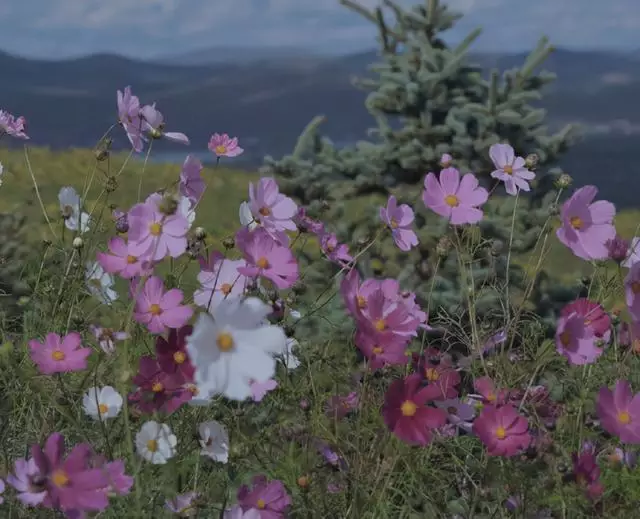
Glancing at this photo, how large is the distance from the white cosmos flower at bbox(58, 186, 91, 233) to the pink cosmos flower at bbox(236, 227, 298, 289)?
0.93 metres

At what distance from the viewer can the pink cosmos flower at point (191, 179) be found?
5.64 feet

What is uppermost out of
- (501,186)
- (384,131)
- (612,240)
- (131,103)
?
(131,103)

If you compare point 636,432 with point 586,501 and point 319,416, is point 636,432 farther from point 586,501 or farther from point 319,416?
point 319,416

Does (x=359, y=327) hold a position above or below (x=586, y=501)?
above

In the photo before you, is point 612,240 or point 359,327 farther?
point 612,240

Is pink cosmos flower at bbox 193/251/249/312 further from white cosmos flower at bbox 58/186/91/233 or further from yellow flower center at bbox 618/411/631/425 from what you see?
white cosmos flower at bbox 58/186/91/233

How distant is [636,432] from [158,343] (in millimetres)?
751

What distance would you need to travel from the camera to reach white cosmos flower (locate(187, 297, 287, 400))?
116 cm

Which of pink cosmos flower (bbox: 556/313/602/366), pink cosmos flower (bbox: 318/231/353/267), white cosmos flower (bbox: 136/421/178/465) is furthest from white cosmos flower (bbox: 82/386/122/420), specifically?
pink cosmos flower (bbox: 556/313/602/366)

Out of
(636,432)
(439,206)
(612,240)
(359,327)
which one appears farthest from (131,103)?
(636,432)

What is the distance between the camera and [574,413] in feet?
6.50

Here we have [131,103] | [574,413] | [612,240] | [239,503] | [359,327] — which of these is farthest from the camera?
[131,103]

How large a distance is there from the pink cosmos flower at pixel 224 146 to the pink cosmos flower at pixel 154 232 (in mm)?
888

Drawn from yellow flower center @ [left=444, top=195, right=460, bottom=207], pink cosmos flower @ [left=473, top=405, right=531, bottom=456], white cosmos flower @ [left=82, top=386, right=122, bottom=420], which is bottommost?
white cosmos flower @ [left=82, top=386, right=122, bottom=420]
